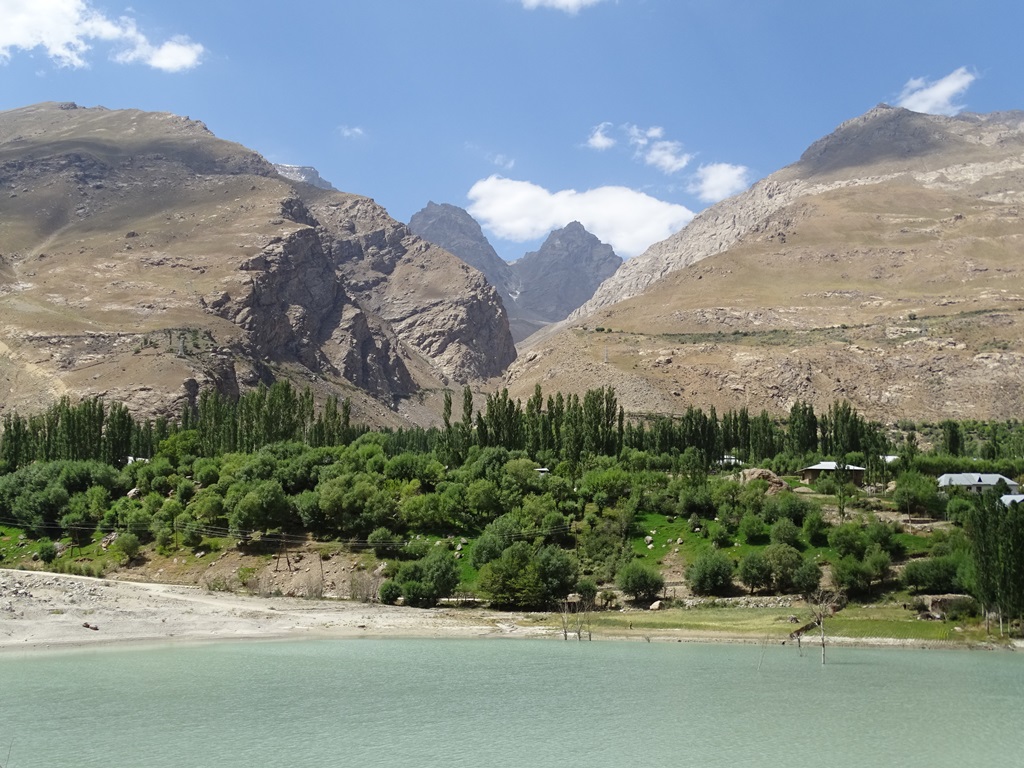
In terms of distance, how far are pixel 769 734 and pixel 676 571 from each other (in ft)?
115

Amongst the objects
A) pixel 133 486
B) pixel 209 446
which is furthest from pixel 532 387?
pixel 133 486

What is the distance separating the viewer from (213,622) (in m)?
49.8

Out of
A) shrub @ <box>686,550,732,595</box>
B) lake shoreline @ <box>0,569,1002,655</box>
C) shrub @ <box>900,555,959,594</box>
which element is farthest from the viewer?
shrub @ <box>686,550,732,595</box>

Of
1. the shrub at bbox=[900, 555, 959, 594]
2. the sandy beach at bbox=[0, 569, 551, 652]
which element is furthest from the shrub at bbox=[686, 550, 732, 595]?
the sandy beach at bbox=[0, 569, 551, 652]

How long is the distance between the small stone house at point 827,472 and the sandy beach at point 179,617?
44200 mm

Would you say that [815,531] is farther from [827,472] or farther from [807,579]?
[827,472]

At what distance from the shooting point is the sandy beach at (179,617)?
45.0 m

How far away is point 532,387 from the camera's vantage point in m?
190

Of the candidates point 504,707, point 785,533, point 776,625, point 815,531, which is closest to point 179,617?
point 504,707

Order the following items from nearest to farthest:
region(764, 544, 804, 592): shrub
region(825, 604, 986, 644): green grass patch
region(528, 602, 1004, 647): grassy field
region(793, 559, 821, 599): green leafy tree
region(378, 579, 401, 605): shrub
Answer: region(825, 604, 986, 644): green grass patch → region(528, 602, 1004, 647): grassy field → region(793, 559, 821, 599): green leafy tree → region(764, 544, 804, 592): shrub → region(378, 579, 401, 605): shrub

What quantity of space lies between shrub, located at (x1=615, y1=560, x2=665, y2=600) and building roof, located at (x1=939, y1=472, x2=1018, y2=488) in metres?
33.4

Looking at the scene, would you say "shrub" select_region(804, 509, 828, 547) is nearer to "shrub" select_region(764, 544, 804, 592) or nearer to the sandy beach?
"shrub" select_region(764, 544, 804, 592)

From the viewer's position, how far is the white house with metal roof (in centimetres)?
7744

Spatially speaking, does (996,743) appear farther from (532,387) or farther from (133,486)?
(532,387)
